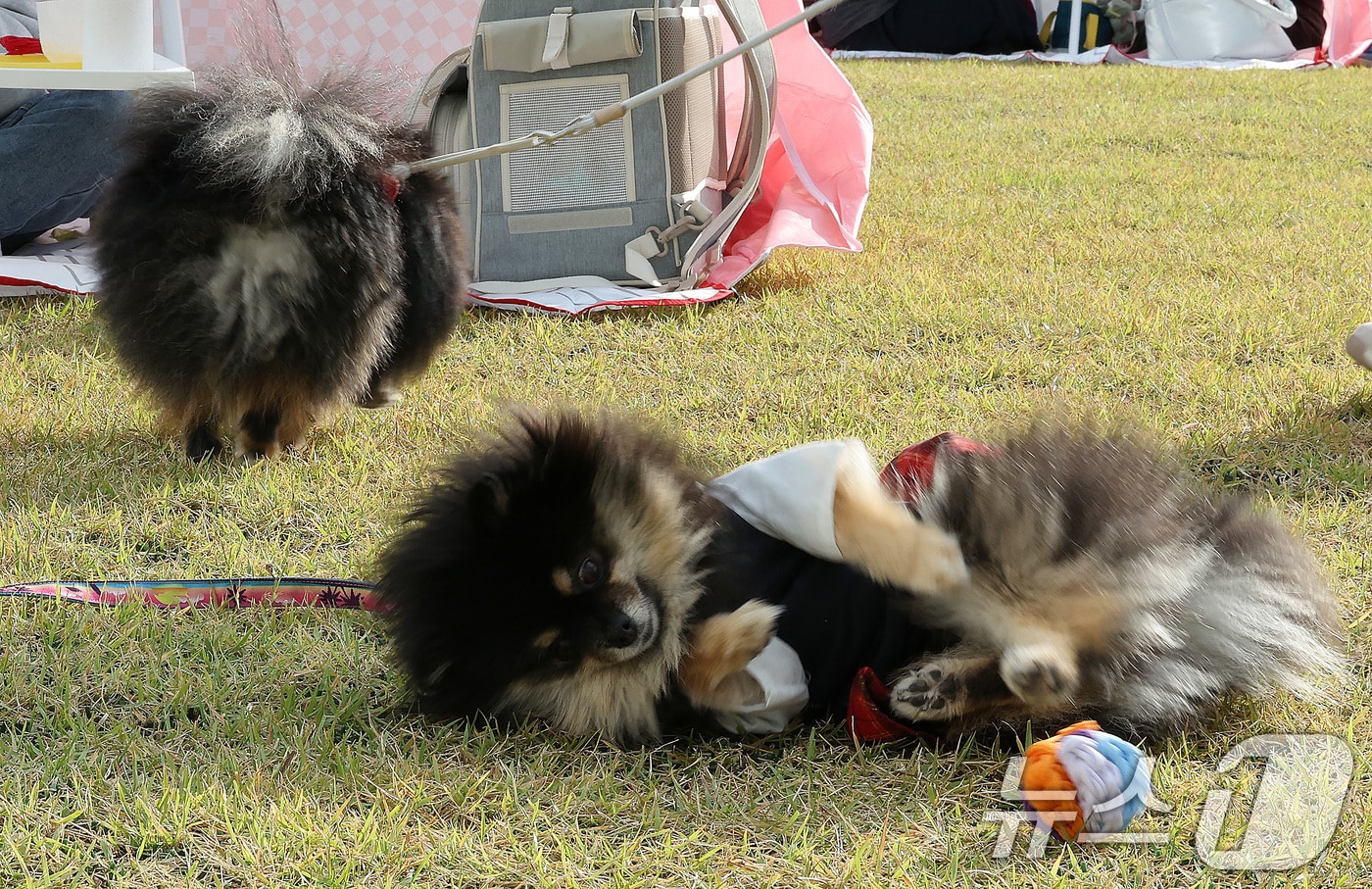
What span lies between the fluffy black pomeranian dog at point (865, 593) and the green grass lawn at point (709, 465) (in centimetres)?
9

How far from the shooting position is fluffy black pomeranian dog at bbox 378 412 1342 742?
169 centimetres

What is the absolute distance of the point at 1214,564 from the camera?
68.6 inches

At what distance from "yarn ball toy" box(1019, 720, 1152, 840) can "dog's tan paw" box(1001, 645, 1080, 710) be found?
7 cm

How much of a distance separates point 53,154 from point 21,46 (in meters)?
1.00

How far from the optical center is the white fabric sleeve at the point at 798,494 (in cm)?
177

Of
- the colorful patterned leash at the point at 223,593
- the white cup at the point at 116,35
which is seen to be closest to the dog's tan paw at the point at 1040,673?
the colorful patterned leash at the point at 223,593

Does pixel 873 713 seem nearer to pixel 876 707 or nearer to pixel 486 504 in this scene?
pixel 876 707

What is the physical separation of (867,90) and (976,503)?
800 centimetres

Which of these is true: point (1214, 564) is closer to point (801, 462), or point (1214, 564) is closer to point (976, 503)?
point (976, 503)

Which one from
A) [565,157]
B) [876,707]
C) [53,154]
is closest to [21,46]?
[53,154]

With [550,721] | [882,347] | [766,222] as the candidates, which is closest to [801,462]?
[550,721]

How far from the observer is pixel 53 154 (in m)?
4.45

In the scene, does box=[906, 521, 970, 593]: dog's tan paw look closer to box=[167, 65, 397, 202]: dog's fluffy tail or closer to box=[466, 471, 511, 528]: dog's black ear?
box=[466, 471, 511, 528]: dog's black ear

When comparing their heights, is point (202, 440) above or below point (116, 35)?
below
